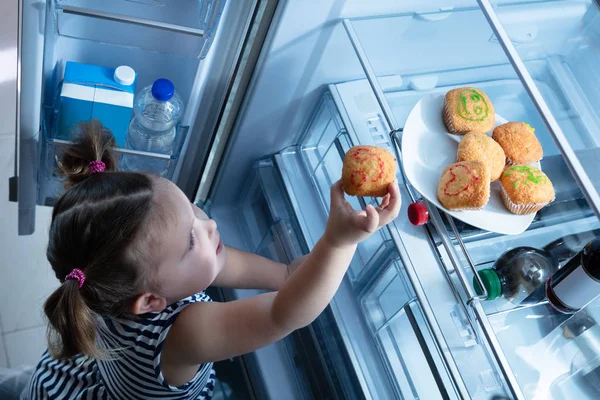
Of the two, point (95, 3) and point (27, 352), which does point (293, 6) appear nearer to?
point (95, 3)

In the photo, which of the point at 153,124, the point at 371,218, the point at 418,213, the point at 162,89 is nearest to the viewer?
the point at 371,218

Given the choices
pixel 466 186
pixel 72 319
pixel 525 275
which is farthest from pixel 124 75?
pixel 525 275

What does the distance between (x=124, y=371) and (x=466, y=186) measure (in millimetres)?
717

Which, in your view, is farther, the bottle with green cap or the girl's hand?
the bottle with green cap

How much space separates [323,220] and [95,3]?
0.67 meters

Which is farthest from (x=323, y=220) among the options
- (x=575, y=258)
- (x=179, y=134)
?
(x=575, y=258)

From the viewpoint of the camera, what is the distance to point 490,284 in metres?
1.02

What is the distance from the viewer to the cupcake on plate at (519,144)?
106 cm

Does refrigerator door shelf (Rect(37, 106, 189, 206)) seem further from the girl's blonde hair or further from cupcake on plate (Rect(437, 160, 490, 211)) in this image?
cupcake on plate (Rect(437, 160, 490, 211))

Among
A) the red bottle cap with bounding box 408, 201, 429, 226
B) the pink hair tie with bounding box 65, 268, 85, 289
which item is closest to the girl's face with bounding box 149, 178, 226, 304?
the pink hair tie with bounding box 65, 268, 85, 289

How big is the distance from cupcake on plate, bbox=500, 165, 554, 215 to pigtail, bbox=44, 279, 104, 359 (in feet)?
2.37

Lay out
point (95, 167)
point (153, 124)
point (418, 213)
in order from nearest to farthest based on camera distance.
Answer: point (418, 213)
point (95, 167)
point (153, 124)

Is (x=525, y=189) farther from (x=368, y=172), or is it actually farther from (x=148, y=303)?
(x=148, y=303)

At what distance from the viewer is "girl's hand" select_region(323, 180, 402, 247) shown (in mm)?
938
